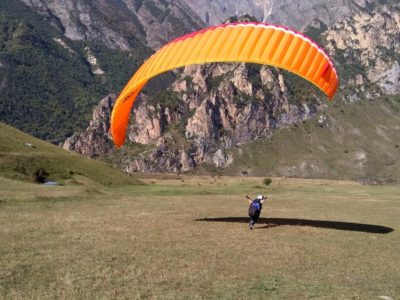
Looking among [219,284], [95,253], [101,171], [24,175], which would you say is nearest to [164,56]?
[95,253]

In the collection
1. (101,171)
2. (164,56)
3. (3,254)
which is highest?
(164,56)

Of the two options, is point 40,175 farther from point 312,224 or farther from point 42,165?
point 312,224

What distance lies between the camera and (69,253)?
53.9ft

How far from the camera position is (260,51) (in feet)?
65.6

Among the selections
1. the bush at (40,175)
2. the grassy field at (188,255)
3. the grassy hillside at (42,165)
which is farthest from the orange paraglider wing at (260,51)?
the bush at (40,175)

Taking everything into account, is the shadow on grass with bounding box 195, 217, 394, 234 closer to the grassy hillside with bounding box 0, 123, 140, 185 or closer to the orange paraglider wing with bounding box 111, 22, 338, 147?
the orange paraglider wing with bounding box 111, 22, 338, 147

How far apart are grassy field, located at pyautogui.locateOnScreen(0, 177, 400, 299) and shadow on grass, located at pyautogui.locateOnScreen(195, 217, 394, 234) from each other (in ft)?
0.21

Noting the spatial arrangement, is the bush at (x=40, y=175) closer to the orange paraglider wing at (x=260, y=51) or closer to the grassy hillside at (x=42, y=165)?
the grassy hillside at (x=42, y=165)

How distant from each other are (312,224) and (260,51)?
1116 centimetres

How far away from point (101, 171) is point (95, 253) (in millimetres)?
48911

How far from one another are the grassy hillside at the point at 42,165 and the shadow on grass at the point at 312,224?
96.9 feet

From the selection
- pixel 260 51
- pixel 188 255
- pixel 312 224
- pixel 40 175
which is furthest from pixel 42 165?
pixel 188 255

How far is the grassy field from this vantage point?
12750 millimetres

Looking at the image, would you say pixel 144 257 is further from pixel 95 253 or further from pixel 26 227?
pixel 26 227
